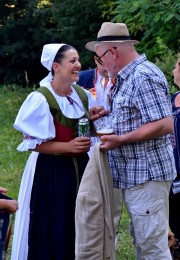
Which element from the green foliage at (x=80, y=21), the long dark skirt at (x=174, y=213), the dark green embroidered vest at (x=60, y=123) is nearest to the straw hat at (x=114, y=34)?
the dark green embroidered vest at (x=60, y=123)

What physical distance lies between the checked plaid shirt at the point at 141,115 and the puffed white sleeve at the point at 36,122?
48 cm

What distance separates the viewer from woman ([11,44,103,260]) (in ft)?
12.3

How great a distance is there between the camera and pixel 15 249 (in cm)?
405

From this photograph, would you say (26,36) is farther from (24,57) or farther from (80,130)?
(80,130)

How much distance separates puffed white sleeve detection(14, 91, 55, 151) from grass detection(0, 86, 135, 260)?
1534 mm

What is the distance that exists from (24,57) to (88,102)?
13123 mm

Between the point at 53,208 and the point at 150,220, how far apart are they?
806 mm

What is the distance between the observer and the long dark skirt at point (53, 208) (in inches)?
153

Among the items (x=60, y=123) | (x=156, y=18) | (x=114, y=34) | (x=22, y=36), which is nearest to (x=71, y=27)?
(x=22, y=36)

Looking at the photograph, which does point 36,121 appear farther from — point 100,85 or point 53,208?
point 100,85

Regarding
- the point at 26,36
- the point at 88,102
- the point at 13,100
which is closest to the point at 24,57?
the point at 26,36

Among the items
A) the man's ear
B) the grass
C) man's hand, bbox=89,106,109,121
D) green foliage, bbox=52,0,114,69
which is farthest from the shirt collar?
green foliage, bbox=52,0,114,69

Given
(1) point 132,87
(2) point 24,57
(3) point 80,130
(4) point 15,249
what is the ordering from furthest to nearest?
1. (2) point 24,57
2. (4) point 15,249
3. (3) point 80,130
4. (1) point 132,87

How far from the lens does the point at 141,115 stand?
3.32 meters
